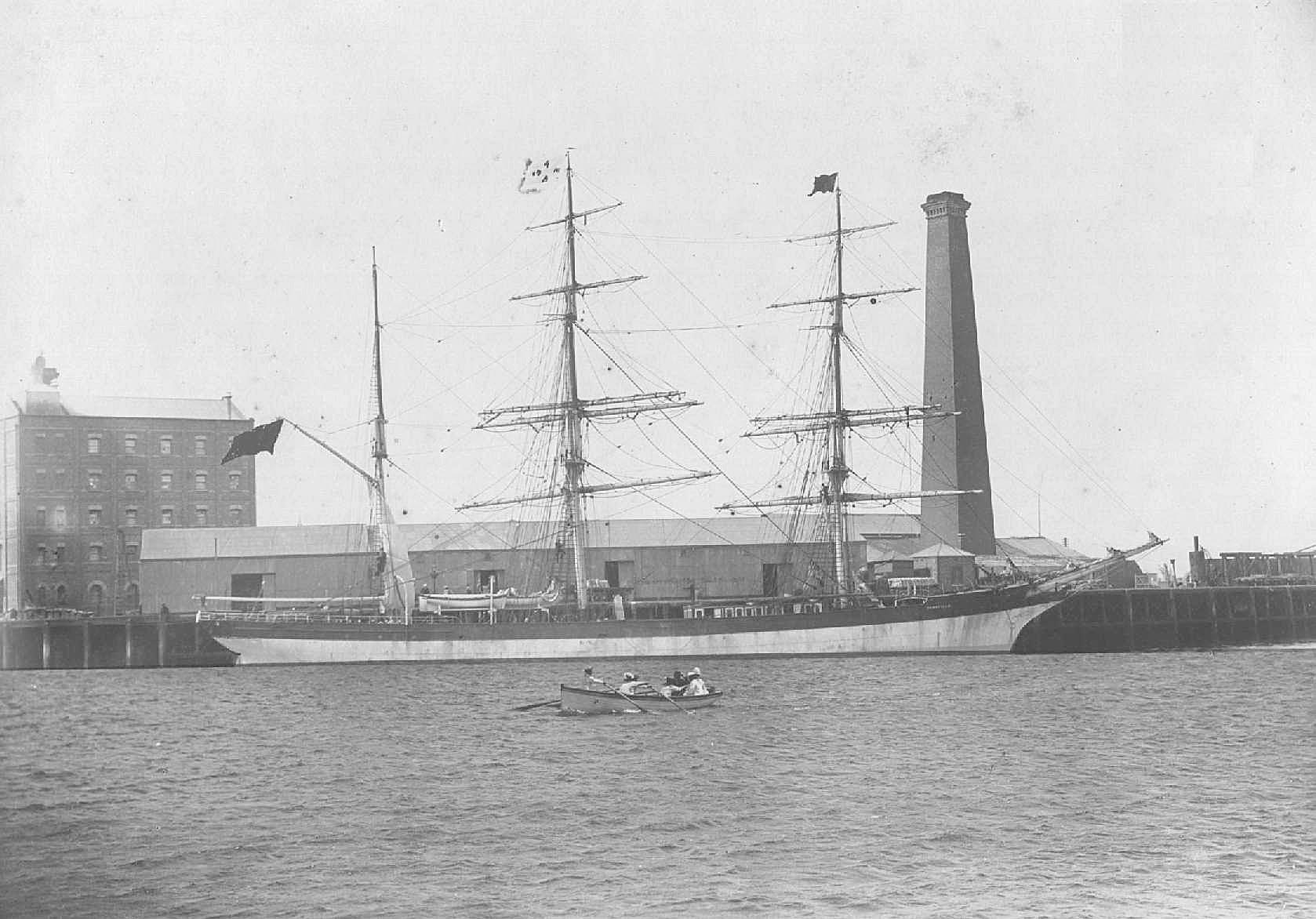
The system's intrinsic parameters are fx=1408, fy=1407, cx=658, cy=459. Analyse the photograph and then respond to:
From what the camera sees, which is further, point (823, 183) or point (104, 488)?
point (104, 488)

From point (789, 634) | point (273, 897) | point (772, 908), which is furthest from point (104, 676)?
point (772, 908)

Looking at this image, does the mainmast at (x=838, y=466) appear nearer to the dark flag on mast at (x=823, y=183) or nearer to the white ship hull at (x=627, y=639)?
the white ship hull at (x=627, y=639)

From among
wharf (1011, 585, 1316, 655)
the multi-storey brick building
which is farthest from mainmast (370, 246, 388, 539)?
wharf (1011, 585, 1316, 655)

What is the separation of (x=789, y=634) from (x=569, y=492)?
38.9ft

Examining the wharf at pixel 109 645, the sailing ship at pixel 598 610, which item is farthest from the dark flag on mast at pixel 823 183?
the wharf at pixel 109 645

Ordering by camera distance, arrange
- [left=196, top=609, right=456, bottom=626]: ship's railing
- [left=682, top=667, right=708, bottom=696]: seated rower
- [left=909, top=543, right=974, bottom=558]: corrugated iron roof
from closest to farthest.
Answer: [left=682, top=667, right=708, bottom=696]: seated rower → [left=196, top=609, right=456, bottom=626]: ship's railing → [left=909, top=543, right=974, bottom=558]: corrugated iron roof

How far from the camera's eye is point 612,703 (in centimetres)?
3744

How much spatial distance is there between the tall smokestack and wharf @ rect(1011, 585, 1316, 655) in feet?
19.1

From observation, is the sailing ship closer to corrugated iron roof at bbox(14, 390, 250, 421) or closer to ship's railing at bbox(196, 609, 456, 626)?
ship's railing at bbox(196, 609, 456, 626)

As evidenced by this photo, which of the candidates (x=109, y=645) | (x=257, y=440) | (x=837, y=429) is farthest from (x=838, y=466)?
(x=109, y=645)

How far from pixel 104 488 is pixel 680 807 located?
58.0 meters

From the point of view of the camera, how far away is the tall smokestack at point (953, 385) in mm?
68688

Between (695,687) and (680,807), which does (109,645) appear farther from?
(680,807)

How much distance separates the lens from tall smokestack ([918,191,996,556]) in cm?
6869
